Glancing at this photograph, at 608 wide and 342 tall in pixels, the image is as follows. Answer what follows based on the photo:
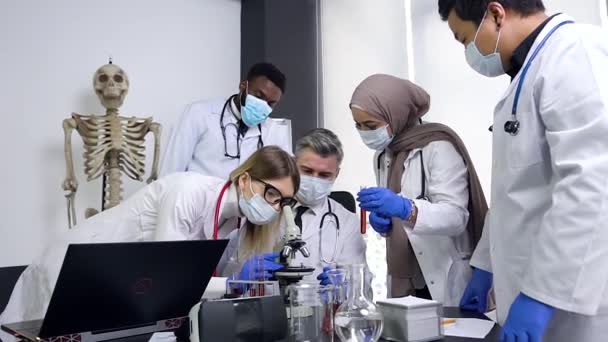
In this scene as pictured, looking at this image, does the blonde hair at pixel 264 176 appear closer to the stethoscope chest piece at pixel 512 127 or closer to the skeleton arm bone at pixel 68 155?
the stethoscope chest piece at pixel 512 127

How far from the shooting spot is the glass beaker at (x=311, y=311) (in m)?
1.16

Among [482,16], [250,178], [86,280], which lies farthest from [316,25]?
[86,280]

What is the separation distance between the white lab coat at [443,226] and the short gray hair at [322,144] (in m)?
0.43

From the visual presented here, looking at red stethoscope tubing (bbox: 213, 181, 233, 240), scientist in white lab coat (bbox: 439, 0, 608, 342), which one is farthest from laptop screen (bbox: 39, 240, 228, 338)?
scientist in white lab coat (bbox: 439, 0, 608, 342)

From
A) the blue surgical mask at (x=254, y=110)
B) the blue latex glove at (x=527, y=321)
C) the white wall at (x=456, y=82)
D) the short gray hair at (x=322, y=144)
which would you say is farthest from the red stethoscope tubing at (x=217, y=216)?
the white wall at (x=456, y=82)

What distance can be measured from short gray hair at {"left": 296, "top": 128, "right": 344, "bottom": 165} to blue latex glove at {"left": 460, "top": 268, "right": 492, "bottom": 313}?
2.73 feet

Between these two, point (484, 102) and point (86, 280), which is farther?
point (484, 102)

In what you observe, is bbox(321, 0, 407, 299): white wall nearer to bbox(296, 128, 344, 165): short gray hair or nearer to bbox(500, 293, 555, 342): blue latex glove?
bbox(296, 128, 344, 165): short gray hair

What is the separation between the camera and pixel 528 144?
1.16 meters

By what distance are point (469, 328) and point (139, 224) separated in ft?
3.83

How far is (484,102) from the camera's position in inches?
101

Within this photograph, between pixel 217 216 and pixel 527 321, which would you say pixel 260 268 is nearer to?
pixel 217 216

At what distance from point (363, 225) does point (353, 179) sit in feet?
3.66

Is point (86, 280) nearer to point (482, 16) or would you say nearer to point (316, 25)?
point (482, 16)
